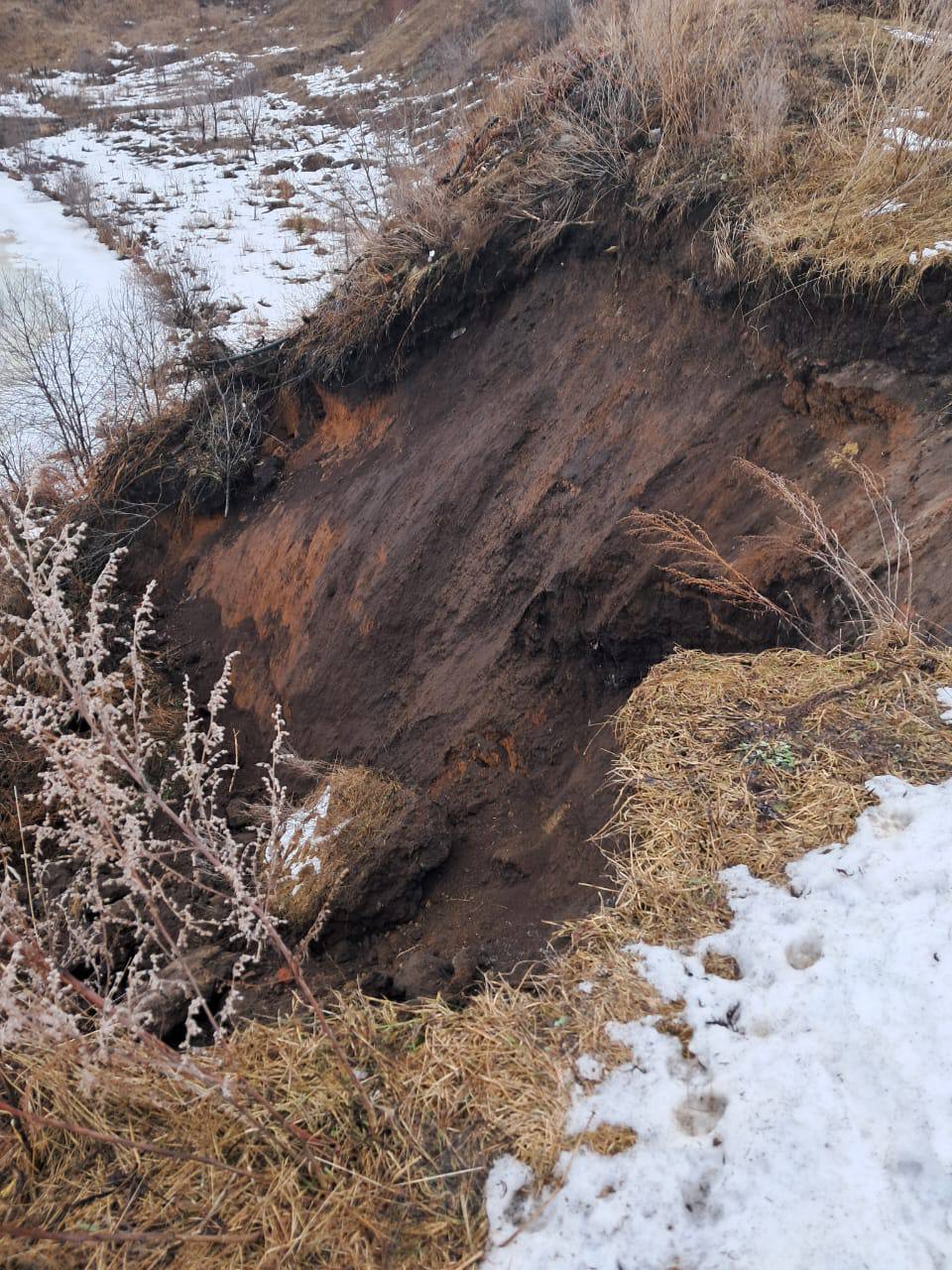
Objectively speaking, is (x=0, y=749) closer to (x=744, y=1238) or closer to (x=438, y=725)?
(x=438, y=725)

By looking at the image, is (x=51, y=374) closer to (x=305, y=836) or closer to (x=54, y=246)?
(x=54, y=246)

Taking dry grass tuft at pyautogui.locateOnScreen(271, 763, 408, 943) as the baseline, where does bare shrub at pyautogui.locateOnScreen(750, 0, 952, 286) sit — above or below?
above

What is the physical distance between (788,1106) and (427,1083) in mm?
908

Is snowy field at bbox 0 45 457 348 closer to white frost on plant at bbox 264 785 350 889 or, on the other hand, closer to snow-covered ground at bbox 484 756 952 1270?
white frost on plant at bbox 264 785 350 889

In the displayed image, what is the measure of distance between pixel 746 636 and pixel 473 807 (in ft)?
5.34

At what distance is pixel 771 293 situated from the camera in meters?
3.74

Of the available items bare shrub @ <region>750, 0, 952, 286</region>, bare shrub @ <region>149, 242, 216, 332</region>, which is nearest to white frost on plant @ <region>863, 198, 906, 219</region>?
bare shrub @ <region>750, 0, 952, 286</region>

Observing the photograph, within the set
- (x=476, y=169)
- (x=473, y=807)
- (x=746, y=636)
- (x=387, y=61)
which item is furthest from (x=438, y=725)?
(x=387, y=61)

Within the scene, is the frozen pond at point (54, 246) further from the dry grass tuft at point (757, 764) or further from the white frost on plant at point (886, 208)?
the dry grass tuft at point (757, 764)

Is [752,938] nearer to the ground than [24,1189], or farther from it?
farther from it

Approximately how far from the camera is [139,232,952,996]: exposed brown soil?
330cm

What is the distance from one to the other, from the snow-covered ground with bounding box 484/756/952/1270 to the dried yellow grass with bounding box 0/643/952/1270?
2.8 inches

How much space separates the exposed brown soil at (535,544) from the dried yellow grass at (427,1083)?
39cm

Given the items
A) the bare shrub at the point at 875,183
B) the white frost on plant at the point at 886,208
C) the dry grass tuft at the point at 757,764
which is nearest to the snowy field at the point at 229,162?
the bare shrub at the point at 875,183
